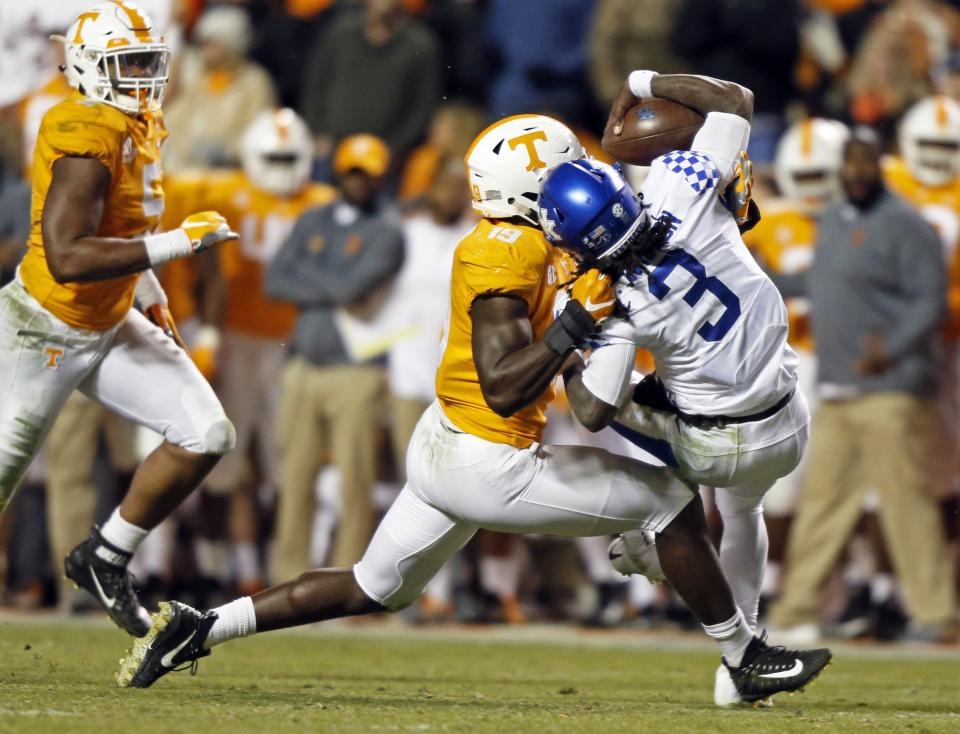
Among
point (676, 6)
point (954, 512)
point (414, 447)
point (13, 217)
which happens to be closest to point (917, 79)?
point (676, 6)

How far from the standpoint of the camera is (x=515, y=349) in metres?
5.17

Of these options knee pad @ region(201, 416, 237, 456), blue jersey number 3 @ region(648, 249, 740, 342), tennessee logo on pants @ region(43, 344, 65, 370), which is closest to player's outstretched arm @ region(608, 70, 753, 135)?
blue jersey number 3 @ region(648, 249, 740, 342)

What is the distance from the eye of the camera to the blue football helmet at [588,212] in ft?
16.8

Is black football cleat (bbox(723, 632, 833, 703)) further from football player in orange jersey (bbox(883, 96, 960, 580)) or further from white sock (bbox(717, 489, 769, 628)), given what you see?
football player in orange jersey (bbox(883, 96, 960, 580))

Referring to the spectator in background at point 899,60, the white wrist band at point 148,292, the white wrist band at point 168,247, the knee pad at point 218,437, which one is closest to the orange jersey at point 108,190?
the white wrist band at point 148,292

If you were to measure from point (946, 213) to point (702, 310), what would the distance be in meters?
3.79

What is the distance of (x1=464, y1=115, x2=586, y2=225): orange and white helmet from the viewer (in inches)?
213

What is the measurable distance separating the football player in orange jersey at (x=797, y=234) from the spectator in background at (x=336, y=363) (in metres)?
1.78

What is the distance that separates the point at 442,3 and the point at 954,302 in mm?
3893

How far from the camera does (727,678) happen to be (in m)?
5.81

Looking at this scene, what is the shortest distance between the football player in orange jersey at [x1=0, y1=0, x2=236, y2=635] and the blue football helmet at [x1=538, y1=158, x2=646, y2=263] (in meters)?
1.23

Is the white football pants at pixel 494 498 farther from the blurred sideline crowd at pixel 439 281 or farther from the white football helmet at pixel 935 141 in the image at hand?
the white football helmet at pixel 935 141

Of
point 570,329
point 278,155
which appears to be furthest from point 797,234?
point 570,329

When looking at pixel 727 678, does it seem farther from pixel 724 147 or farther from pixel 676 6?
pixel 676 6
